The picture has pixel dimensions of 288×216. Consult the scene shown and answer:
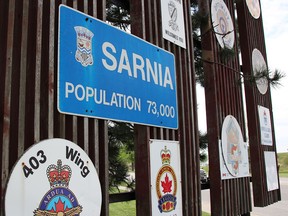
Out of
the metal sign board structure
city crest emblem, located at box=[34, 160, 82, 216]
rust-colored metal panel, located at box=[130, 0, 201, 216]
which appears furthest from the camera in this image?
rust-colored metal panel, located at box=[130, 0, 201, 216]

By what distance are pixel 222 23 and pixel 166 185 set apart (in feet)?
9.10

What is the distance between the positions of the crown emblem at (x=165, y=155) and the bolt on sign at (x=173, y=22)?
3.50 feet

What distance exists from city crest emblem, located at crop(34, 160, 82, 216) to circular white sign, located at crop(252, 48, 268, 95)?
4170 millimetres

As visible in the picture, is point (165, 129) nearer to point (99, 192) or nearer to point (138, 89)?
point (138, 89)

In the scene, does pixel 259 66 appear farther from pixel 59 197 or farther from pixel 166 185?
pixel 59 197

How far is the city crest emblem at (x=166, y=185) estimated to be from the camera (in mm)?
3031

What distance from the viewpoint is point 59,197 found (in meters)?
2.12

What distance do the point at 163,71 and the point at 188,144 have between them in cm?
78

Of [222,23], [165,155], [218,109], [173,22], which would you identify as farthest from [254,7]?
[165,155]

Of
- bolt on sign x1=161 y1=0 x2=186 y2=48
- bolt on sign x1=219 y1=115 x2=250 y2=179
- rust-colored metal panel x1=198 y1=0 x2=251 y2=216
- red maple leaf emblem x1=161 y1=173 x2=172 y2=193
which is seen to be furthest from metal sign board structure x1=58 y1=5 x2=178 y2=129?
bolt on sign x1=219 y1=115 x2=250 y2=179

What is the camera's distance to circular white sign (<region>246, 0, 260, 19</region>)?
6249 mm

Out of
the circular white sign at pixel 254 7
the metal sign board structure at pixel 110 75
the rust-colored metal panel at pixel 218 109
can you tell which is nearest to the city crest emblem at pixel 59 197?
the metal sign board structure at pixel 110 75

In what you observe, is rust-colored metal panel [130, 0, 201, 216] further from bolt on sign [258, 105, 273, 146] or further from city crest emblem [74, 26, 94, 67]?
bolt on sign [258, 105, 273, 146]

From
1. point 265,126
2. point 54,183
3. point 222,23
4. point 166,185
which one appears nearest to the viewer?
point 54,183
